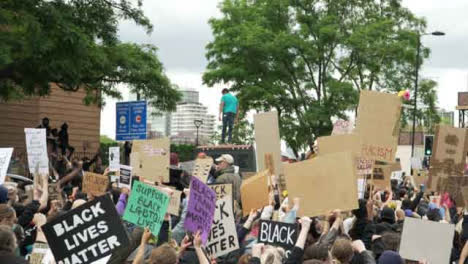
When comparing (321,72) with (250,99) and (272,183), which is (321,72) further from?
(272,183)

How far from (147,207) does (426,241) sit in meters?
2.28

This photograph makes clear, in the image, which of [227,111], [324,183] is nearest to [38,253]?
[324,183]

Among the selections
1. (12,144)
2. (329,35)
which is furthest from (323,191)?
(329,35)

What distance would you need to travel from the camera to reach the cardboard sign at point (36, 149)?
1231 cm

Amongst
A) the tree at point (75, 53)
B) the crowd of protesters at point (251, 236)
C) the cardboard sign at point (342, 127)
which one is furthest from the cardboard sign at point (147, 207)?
the tree at point (75, 53)

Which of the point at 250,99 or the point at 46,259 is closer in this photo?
the point at 46,259

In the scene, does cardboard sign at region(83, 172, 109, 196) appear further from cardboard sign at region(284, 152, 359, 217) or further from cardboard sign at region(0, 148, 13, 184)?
cardboard sign at region(284, 152, 359, 217)

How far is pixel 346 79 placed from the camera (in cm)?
4391

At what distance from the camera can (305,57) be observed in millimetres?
43062

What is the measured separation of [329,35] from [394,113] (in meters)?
30.0

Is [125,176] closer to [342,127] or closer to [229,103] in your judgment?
[342,127]

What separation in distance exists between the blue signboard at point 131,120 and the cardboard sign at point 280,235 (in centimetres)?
859

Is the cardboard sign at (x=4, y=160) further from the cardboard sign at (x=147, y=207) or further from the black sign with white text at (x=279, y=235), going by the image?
the black sign with white text at (x=279, y=235)

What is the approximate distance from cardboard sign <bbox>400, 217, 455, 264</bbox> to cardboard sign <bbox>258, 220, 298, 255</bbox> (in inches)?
36.0
